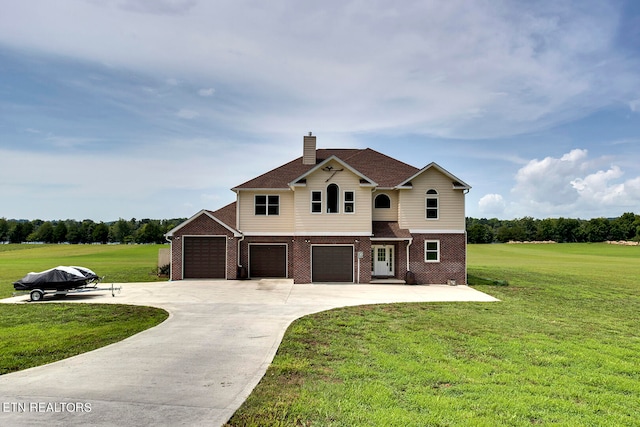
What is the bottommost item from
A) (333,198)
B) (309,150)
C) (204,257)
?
(204,257)

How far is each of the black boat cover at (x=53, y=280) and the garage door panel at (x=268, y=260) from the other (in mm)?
9626

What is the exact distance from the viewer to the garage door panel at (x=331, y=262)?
22828mm

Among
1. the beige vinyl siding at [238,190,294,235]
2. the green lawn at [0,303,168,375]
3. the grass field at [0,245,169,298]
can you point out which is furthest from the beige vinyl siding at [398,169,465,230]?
the grass field at [0,245,169,298]

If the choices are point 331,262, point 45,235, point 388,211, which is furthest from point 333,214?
point 45,235

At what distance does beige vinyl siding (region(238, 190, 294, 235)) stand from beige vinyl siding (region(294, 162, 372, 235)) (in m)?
1.66

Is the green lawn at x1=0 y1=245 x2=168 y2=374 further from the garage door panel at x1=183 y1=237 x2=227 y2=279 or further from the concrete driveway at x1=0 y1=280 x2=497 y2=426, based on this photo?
the garage door panel at x1=183 y1=237 x2=227 y2=279

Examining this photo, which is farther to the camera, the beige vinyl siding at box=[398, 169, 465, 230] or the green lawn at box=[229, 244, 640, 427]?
the beige vinyl siding at box=[398, 169, 465, 230]

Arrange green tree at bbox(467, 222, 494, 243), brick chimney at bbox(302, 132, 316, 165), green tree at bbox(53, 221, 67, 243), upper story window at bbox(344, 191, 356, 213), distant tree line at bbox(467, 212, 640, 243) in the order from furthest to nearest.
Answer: green tree at bbox(53, 221, 67, 243)
distant tree line at bbox(467, 212, 640, 243)
green tree at bbox(467, 222, 494, 243)
brick chimney at bbox(302, 132, 316, 165)
upper story window at bbox(344, 191, 356, 213)

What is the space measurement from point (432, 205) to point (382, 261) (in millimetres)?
4711

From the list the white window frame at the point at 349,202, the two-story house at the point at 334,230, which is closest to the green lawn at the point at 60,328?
the two-story house at the point at 334,230

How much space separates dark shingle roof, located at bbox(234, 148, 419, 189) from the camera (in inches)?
961

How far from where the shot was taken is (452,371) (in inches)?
293

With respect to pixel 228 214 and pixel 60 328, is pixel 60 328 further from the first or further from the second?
pixel 228 214
